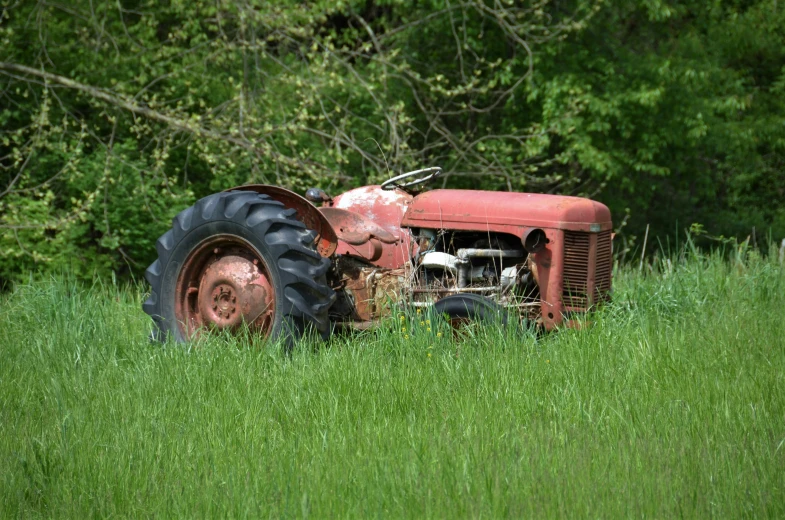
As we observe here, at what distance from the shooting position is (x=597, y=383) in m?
5.07

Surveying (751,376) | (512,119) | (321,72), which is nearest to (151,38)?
(321,72)

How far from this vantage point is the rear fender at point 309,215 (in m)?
6.23

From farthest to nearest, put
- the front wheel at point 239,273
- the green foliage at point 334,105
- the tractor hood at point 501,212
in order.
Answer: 1. the green foliage at point 334,105
2. the tractor hood at point 501,212
3. the front wheel at point 239,273

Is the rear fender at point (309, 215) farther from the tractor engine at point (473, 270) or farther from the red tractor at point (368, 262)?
the tractor engine at point (473, 270)

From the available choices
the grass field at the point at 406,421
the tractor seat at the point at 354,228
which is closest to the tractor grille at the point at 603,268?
the grass field at the point at 406,421

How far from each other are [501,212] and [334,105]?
25.8ft

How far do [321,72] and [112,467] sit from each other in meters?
7.40

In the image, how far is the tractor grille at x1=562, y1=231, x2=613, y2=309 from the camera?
605cm

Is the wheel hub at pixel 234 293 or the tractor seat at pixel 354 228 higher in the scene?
the tractor seat at pixel 354 228

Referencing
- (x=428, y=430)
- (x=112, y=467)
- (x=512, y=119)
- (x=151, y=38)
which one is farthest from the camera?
(x=512, y=119)

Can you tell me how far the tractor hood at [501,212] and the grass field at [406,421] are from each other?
0.60m

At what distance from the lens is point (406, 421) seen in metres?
4.62

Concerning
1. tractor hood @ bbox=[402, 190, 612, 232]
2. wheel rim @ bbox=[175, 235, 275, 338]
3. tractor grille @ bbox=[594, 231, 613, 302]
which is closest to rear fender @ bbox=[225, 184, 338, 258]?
wheel rim @ bbox=[175, 235, 275, 338]

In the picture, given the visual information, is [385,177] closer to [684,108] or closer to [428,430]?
[684,108]
